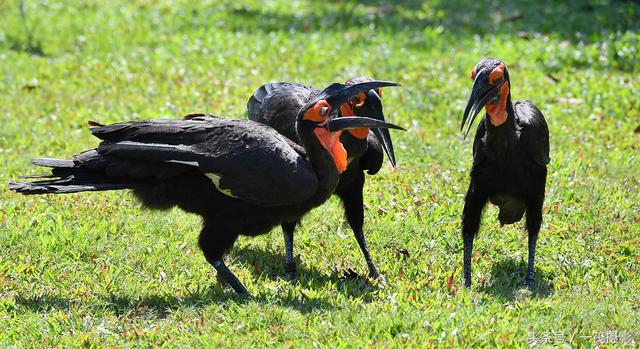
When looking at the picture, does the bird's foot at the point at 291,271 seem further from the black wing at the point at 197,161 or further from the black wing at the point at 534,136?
the black wing at the point at 534,136

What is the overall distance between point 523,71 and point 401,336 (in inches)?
229

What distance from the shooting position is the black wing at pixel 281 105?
17.8 feet

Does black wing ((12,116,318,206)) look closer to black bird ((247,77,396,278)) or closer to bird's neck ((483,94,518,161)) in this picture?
black bird ((247,77,396,278))

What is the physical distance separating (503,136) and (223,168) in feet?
5.30

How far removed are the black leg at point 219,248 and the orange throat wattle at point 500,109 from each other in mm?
1594

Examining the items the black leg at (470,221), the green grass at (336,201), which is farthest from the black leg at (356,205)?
the black leg at (470,221)

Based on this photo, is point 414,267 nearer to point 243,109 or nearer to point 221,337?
point 221,337

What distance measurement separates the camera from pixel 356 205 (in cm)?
543

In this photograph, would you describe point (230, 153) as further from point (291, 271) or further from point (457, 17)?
point (457, 17)

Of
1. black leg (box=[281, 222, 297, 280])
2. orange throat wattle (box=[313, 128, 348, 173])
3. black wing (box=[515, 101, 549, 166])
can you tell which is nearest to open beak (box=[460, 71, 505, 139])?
black wing (box=[515, 101, 549, 166])

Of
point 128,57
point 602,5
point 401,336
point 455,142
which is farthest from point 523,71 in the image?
point 401,336

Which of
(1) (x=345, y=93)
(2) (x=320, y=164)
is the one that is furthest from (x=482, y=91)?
(2) (x=320, y=164)

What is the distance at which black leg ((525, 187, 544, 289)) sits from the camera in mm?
5164

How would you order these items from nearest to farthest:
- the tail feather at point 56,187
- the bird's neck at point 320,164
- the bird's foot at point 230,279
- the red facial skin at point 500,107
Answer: the tail feather at point 56,187, the bird's neck at point 320,164, the bird's foot at point 230,279, the red facial skin at point 500,107
